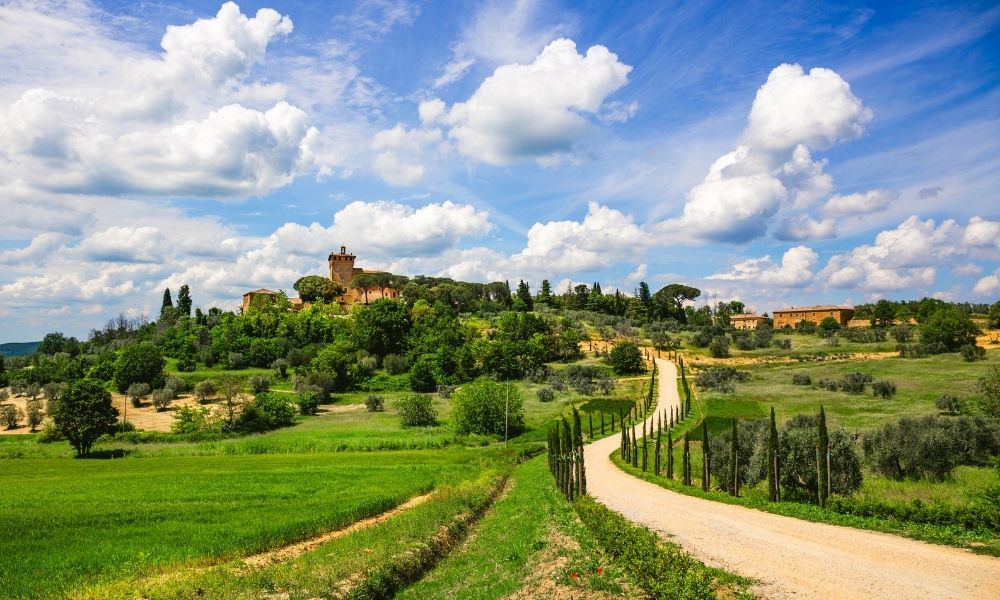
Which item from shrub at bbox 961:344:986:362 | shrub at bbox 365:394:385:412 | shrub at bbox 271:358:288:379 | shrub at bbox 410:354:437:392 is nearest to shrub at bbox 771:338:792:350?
shrub at bbox 961:344:986:362

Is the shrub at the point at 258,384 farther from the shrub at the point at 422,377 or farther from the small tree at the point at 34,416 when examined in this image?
the small tree at the point at 34,416

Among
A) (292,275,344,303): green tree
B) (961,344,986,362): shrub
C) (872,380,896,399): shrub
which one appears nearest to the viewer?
(872,380,896,399): shrub

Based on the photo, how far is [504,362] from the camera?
121062 mm

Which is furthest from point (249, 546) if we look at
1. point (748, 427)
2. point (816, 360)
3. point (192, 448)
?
point (816, 360)

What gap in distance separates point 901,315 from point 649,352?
86.6 metres

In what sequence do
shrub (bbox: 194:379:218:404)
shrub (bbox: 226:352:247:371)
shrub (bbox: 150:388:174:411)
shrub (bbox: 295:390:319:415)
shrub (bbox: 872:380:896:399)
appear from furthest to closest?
shrub (bbox: 226:352:247:371), shrub (bbox: 150:388:174:411), shrub (bbox: 194:379:218:404), shrub (bbox: 295:390:319:415), shrub (bbox: 872:380:896:399)

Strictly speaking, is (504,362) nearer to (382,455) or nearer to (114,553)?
(382,455)

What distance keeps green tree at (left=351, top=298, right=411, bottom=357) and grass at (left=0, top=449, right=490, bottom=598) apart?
266ft

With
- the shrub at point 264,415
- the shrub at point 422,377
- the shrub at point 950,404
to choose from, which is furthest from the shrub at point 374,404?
the shrub at point 950,404

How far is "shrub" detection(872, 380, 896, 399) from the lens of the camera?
72.8 metres

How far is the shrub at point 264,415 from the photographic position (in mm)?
85562

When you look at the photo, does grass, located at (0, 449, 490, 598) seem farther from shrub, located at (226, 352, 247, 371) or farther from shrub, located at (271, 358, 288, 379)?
shrub, located at (226, 352, 247, 371)

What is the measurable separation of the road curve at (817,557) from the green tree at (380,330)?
117m

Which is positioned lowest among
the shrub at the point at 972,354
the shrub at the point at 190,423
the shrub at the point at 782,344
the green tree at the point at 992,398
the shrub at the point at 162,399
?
the shrub at the point at 190,423
